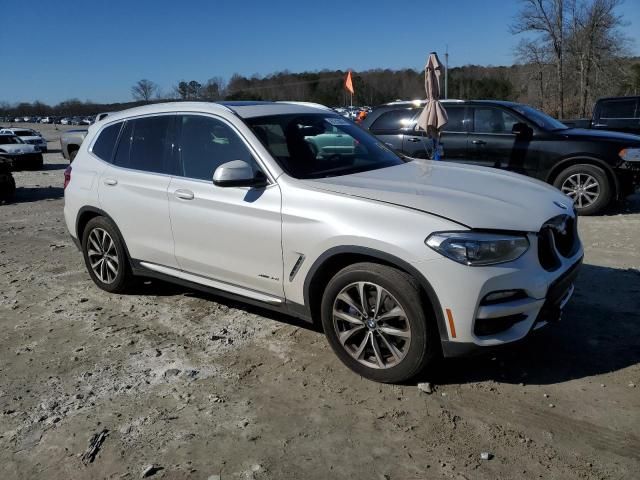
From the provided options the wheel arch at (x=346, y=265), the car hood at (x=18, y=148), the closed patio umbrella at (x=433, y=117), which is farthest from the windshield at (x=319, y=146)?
the car hood at (x=18, y=148)

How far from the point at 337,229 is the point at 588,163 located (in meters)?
6.28

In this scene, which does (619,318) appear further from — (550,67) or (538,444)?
(550,67)

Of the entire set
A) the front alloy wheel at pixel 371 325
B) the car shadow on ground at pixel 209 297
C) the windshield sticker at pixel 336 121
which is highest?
the windshield sticker at pixel 336 121

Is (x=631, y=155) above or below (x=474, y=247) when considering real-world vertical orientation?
above

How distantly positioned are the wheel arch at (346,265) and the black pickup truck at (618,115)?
1211 centimetres

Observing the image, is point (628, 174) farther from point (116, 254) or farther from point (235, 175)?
point (116, 254)

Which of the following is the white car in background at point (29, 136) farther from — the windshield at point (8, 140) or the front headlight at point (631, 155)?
the front headlight at point (631, 155)

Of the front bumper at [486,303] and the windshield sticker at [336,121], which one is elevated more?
the windshield sticker at [336,121]

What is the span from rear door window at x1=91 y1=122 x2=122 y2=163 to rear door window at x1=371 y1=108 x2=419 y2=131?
17.7ft

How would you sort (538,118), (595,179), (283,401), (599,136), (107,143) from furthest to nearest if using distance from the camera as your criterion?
(538,118)
(599,136)
(595,179)
(107,143)
(283,401)

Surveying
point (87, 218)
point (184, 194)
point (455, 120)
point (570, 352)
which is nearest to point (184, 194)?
point (184, 194)

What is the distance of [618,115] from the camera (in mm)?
13734

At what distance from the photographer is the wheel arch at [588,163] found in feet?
26.5

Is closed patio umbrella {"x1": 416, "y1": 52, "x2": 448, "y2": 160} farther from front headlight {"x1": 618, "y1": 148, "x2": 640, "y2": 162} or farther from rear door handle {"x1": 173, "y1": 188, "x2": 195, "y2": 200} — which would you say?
rear door handle {"x1": 173, "y1": 188, "x2": 195, "y2": 200}
